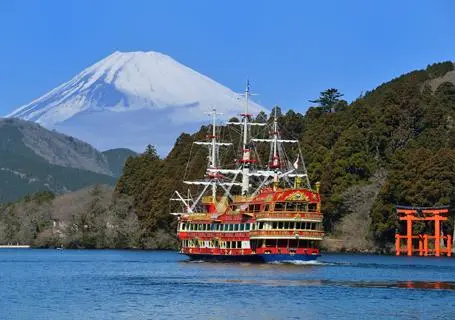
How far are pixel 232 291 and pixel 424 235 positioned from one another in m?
51.5

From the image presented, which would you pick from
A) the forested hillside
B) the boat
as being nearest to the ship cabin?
the boat

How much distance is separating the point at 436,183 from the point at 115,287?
50100 mm

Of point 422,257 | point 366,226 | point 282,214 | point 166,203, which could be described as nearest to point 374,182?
point 366,226

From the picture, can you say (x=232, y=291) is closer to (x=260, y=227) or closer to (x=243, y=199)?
(x=260, y=227)

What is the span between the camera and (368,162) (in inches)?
4850

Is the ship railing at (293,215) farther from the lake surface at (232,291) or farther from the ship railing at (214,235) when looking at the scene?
the ship railing at (214,235)

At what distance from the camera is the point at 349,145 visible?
122 m

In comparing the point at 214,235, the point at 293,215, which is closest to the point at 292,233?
the point at 293,215

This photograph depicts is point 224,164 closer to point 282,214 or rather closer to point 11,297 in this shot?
point 282,214

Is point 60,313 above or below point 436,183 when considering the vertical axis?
below

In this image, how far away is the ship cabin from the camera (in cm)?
8588

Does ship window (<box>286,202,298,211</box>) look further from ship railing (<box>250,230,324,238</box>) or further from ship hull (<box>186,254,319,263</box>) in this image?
ship hull (<box>186,254,319,263</box>)

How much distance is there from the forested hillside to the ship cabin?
900 inches

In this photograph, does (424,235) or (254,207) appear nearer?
(254,207)
